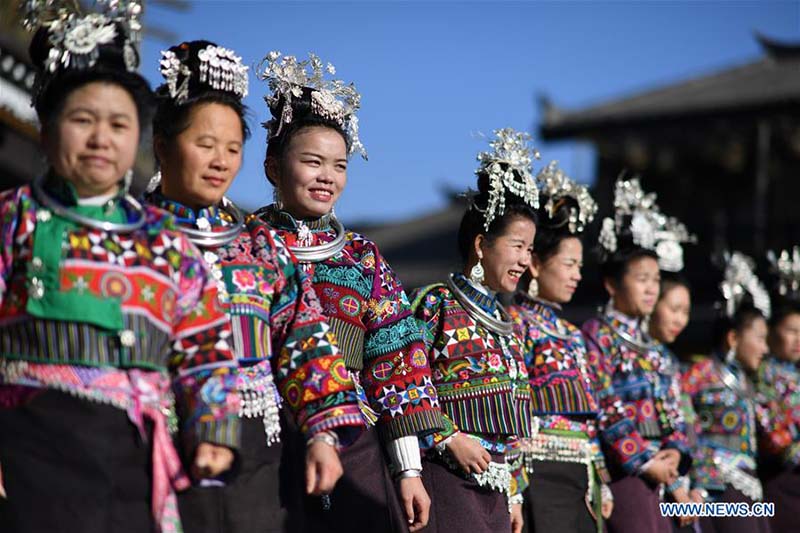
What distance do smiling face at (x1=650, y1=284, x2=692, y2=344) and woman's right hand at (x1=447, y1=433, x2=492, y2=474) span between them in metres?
2.37

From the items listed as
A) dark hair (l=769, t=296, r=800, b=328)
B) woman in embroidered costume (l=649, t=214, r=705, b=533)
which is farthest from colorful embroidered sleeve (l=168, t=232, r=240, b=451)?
dark hair (l=769, t=296, r=800, b=328)

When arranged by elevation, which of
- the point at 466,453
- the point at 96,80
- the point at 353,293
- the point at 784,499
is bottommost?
the point at 784,499

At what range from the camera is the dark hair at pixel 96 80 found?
2.85 m

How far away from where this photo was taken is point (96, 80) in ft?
9.36

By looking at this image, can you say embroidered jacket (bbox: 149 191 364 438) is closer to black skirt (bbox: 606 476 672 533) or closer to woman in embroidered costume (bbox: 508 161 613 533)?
woman in embroidered costume (bbox: 508 161 613 533)

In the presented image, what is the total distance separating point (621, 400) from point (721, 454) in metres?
1.25

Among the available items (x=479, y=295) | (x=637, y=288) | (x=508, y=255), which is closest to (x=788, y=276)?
(x=637, y=288)

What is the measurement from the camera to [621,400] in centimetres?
536

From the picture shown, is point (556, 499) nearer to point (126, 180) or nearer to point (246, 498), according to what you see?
point (246, 498)

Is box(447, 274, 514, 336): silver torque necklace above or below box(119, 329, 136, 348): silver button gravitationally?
above

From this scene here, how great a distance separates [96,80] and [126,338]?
66 cm

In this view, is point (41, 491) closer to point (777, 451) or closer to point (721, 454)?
point (721, 454)

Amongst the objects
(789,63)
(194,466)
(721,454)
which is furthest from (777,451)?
(789,63)

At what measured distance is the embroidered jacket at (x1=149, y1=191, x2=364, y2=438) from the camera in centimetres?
316
